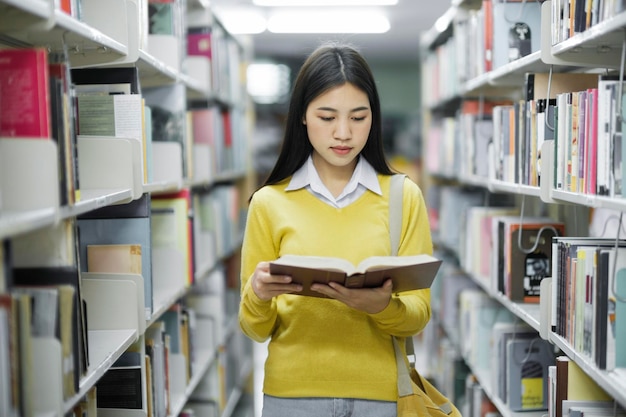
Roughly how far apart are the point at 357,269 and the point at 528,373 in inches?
49.7

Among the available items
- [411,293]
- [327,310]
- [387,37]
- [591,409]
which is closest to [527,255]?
[591,409]

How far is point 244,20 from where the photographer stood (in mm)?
5910

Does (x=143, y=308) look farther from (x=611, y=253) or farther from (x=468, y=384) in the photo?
(x=468, y=384)

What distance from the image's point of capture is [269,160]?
807 cm

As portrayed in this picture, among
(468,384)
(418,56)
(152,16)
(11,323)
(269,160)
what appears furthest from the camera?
(418,56)

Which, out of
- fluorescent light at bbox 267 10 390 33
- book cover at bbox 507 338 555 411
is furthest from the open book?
fluorescent light at bbox 267 10 390 33

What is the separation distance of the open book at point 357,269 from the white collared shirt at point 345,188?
29 centimetres

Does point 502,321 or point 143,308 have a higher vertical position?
point 143,308

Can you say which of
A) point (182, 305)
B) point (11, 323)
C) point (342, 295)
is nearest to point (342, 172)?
point (342, 295)

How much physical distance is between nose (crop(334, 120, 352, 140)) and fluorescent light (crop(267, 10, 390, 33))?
12.6ft

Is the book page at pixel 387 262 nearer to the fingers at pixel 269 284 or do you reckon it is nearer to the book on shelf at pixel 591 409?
the fingers at pixel 269 284

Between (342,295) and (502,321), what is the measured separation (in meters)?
1.64

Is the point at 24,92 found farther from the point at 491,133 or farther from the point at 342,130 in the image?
the point at 491,133

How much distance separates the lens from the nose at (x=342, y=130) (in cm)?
175
